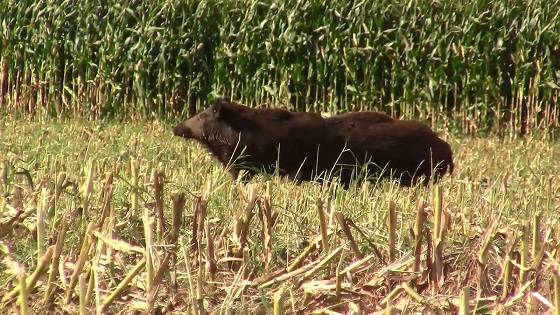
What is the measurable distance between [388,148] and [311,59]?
17.8ft

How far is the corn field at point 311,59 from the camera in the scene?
39.5 ft

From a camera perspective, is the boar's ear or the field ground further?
the boar's ear

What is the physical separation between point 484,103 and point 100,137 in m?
5.04

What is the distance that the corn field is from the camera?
474 inches

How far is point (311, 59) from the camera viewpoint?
12.4 meters

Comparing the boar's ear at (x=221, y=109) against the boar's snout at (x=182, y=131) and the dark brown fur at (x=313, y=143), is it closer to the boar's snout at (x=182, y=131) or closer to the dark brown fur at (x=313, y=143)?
the dark brown fur at (x=313, y=143)

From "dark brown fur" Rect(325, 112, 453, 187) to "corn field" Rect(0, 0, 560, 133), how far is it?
4738 mm

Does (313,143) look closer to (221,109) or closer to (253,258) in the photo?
(221,109)

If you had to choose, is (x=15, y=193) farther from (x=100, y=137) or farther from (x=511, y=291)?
(x=100, y=137)

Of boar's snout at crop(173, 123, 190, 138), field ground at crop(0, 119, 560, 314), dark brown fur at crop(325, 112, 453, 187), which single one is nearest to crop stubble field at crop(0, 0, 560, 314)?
field ground at crop(0, 119, 560, 314)

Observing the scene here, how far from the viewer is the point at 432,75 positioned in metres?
12.1

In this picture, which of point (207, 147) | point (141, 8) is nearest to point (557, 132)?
point (141, 8)

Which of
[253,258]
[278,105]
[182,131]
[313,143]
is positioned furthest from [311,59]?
[253,258]

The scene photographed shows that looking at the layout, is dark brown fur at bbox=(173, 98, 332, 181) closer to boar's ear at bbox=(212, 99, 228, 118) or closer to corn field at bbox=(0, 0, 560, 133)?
boar's ear at bbox=(212, 99, 228, 118)
